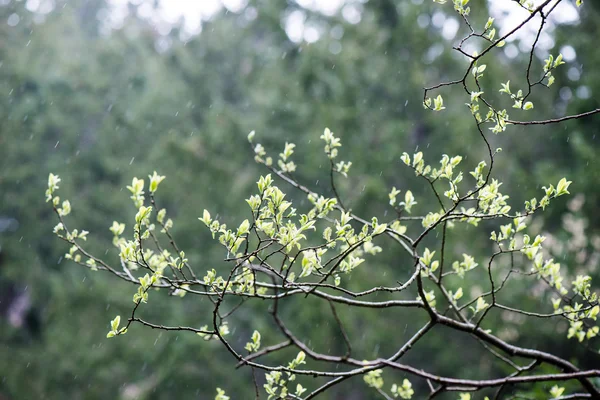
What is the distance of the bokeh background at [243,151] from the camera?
674cm

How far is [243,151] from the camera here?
784cm

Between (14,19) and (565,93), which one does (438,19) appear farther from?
(14,19)

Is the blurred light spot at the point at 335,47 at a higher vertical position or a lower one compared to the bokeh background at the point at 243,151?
higher

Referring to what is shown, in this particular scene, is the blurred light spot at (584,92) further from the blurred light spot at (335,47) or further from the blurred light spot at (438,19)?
the blurred light spot at (335,47)

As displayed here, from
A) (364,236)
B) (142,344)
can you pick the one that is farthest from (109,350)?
(364,236)

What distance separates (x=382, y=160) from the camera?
22.9ft

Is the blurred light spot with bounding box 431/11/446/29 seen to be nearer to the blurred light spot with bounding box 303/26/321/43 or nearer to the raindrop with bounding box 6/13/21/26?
the blurred light spot with bounding box 303/26/321/43

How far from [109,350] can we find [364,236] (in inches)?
257

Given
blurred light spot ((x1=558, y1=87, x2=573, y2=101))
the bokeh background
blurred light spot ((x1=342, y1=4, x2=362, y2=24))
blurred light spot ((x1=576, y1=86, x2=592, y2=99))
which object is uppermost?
blurred light spot ((x1=342, y1=4, x2=362, y2=24))

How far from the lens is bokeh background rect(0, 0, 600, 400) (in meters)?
6.74

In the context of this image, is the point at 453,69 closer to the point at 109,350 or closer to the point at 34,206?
the point at 109,350

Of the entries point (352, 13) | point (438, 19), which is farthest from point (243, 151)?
point (438, 19)

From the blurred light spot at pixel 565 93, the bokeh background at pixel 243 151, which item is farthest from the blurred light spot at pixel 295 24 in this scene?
the blurred light spot at pixel 565 93

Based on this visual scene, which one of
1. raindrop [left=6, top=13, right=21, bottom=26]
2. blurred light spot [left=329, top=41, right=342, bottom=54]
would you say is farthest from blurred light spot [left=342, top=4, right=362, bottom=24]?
raindrop [left=6, top=13, right=21, bottom=26]
